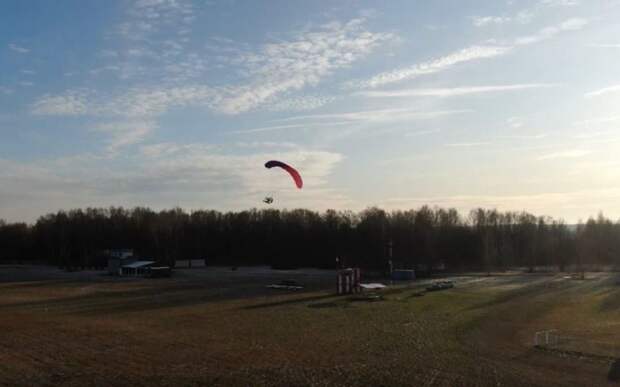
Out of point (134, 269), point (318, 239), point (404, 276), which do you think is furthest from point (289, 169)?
point (318, 239)

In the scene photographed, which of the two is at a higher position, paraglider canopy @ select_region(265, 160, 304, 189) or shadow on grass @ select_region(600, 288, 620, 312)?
paraglider canopy @ select_region(265, 160, 304, 189)

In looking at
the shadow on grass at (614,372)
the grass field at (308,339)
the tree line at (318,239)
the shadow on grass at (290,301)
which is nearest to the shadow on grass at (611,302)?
the grass field at (308,339)

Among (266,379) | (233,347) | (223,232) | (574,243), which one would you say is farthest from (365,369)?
(223,232)

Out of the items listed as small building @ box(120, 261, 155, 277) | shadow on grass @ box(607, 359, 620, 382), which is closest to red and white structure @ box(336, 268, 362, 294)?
shadow on grass @ box(607, 359, 620, 382)

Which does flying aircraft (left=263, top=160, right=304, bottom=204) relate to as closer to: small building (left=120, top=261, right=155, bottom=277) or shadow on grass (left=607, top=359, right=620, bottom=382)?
shadow on grass (left=607, top=359, right=620, bottom=382)

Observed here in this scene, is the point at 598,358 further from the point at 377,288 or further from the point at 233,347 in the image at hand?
the point at 377,288
